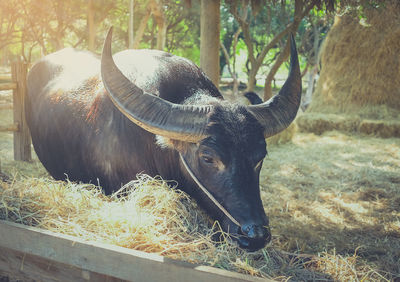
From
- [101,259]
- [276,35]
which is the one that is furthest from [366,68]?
[101,259]

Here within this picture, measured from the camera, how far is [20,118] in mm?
6621

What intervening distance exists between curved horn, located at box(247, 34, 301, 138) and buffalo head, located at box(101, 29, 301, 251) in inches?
0.7

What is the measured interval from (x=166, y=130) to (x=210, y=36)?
9.62ft

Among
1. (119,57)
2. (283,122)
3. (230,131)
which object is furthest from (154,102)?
(119,57)

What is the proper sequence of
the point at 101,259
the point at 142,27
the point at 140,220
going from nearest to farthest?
the point at 101,259 → the point at 140,220 → the point at 142,27

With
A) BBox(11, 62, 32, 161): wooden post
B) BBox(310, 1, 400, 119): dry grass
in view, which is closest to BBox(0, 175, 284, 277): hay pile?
BBox(11, 62, 32, 161): wooden post

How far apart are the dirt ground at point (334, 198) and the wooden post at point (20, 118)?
187mm

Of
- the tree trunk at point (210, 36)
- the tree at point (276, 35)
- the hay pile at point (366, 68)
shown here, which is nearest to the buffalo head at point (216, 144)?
the tree at point (276, 35)

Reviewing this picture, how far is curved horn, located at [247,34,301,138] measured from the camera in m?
2.83

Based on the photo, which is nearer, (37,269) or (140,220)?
(37,269)

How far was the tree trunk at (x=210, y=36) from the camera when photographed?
5.08m

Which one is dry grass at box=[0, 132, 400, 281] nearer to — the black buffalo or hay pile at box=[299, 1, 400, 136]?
the black buffalo

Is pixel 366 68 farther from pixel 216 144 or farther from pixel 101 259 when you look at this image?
pixel 101 259

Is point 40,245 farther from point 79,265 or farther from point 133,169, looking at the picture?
point 133,169
